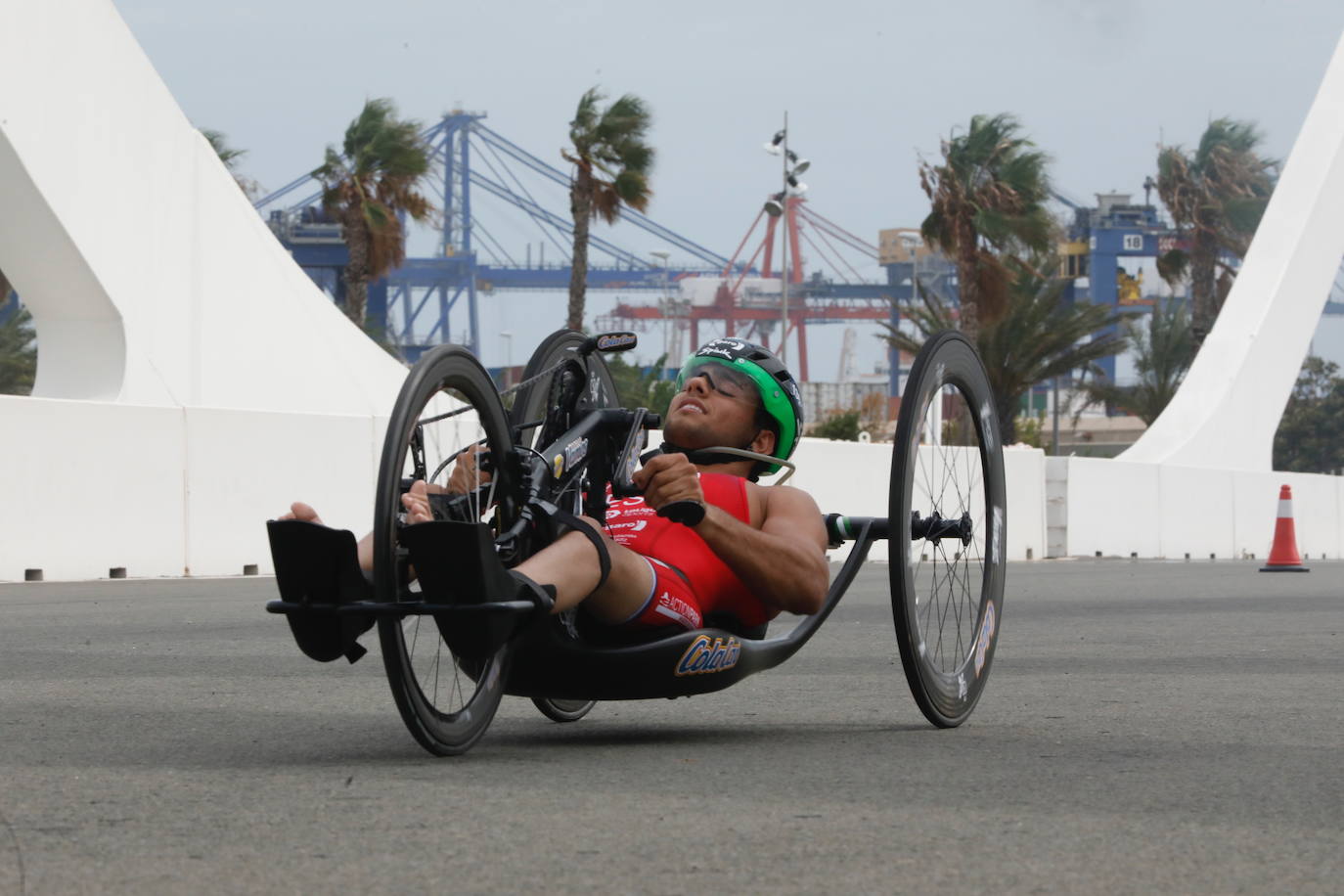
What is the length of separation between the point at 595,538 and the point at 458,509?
1.15 feet

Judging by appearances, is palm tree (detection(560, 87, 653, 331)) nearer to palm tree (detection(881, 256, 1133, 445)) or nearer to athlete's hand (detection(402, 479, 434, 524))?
palm tree (detection(881, 256, 1133, 445))

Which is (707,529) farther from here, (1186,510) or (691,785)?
(1186,510)

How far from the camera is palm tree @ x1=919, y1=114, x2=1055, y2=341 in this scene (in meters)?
44.1

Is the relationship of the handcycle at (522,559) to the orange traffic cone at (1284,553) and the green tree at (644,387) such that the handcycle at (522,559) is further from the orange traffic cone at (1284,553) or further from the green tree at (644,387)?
the green tree at (644,387)

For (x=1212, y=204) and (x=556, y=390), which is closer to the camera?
(x=556, y=390)

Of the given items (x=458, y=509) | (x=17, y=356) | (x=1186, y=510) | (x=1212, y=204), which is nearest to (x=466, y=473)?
(x=458, y=509)

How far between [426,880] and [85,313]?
17939mm

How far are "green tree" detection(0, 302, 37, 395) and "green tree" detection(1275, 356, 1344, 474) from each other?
61358mm

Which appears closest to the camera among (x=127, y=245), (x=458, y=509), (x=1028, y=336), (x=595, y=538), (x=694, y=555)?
(x=595, y=538)

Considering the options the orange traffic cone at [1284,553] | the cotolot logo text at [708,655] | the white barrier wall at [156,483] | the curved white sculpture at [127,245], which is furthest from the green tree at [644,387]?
the cotolot logo text at [708,655]

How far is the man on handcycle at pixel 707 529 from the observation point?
180 inches

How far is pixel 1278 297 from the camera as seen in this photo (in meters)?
38.6

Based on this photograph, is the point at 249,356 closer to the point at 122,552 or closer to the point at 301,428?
the point at 301,428

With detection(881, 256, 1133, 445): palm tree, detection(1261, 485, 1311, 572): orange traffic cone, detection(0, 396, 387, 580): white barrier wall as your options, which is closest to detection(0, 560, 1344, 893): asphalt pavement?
detection(0, 396, 387, 580): white barrier wall
